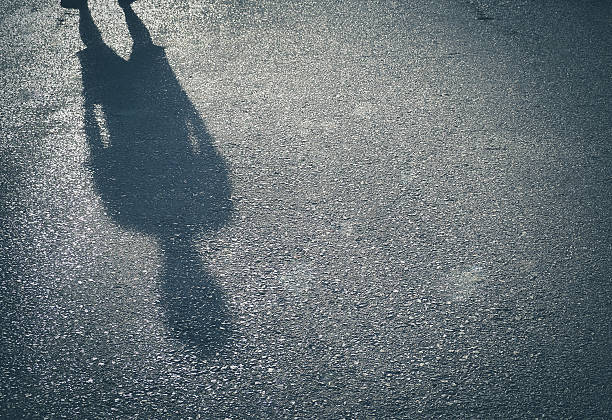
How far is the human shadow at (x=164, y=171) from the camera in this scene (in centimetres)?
309

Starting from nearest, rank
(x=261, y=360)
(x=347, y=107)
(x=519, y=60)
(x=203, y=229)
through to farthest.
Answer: (x=261, y=360) < (x=203, y=229) < (x=347, y=107) < (x=519, y=60)

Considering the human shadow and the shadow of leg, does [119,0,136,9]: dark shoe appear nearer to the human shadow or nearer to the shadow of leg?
the human shadow

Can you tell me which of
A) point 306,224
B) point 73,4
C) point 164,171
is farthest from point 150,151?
point 73,4

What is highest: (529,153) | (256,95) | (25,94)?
(529,153)

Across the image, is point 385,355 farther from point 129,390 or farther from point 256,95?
point 256,95

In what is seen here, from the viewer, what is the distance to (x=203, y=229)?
356cm

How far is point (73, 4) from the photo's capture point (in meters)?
6.86

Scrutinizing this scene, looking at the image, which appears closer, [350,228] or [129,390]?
[129,390]

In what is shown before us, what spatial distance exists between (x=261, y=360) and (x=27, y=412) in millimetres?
1069

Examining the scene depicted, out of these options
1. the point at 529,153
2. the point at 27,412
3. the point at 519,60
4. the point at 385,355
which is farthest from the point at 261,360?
the point at 519,60

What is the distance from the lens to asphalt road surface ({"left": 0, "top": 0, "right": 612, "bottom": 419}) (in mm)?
A: 2678

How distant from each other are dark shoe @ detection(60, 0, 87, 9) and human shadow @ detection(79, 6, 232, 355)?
1.44m

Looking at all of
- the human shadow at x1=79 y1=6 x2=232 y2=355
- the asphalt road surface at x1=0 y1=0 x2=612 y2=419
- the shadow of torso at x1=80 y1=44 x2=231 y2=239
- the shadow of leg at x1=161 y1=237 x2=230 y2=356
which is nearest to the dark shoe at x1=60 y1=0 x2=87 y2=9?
the asphalt road surface at x1=0 y1=0 x2=612 y2=419

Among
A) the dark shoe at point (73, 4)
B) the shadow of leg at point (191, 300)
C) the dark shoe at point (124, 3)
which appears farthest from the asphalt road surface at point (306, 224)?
the dark shoe at point (73, 4)
